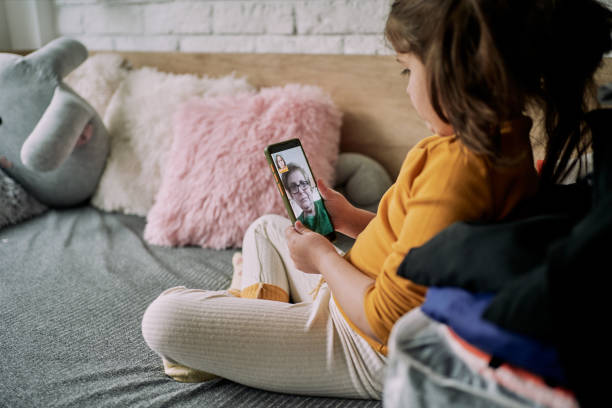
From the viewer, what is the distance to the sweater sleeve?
0.56 meters

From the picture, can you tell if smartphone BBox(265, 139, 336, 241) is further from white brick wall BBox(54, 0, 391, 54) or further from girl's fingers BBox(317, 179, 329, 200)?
white brick wall BBox(54, 0, 391, 54)

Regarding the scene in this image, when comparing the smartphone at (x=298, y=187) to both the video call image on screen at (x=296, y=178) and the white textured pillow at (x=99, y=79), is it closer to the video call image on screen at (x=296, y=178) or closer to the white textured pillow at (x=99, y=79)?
the video call image on screen at (x=296, y=178)

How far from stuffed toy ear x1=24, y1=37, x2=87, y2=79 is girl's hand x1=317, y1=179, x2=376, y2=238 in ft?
3.30

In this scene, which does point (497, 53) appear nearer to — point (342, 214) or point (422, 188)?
point (422, 188)

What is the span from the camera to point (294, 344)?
0.73 meters

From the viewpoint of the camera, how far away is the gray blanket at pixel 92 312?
29.5 inches

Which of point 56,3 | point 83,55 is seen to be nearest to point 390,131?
point 83,55

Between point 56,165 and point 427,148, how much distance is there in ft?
3.52

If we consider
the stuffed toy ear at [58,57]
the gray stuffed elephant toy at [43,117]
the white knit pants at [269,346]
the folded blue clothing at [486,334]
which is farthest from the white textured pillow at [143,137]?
the folded blue clothing at [486,334]

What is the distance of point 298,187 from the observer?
859mm

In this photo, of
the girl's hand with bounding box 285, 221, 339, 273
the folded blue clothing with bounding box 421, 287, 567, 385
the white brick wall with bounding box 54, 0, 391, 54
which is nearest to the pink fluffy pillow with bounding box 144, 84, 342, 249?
the white brick wall with bounding box 54, 0, 391, 54

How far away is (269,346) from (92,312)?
1.41 feet

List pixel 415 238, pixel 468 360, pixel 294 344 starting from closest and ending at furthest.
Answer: pixel 468 360 → pixel 415 238 → pixel 294 344

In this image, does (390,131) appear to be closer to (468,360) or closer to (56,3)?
(468,360)
